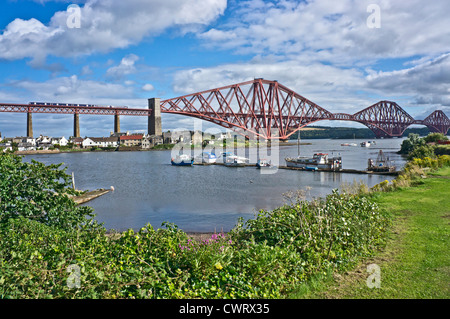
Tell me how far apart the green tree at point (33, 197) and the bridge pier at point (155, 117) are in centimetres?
9107

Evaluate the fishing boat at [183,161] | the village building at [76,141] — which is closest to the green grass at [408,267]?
the fishing boat at [183,161]

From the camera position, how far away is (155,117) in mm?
97938

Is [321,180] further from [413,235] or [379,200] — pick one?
[413,235]

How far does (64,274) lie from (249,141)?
316 ft

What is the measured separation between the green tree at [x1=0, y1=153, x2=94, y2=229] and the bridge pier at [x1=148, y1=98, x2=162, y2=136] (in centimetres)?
Result: 9107

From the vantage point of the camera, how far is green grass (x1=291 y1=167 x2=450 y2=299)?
4.84 m

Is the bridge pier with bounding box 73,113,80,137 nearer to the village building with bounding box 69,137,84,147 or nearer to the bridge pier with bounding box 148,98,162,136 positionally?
the village building with bounding box 69,137,84,147

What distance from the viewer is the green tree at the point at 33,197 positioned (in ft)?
24.5

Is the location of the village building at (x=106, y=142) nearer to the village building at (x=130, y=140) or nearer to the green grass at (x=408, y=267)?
the village building at (x=130, y=140)

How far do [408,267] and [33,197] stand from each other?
8.13 metres

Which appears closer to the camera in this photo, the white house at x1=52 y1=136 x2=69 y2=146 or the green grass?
the green grass

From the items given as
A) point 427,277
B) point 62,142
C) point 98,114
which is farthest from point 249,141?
point 427,277

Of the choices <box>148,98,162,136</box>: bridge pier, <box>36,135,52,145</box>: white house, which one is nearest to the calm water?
<box>148,98,162,136</box>: bridge pier

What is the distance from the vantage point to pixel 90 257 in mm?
4984
